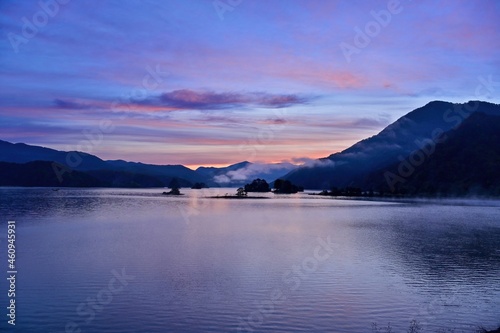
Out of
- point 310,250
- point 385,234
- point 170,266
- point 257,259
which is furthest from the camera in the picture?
point 385,234

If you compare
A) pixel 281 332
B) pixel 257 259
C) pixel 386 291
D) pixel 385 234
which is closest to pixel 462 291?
pixel 386 291

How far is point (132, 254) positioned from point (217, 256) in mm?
10350

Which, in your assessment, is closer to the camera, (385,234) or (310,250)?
(310,250)

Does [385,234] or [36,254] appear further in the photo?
[385,234]

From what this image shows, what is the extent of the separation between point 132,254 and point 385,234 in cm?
4624

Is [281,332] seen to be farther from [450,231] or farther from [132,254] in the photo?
[450,231]

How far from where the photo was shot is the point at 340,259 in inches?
2072

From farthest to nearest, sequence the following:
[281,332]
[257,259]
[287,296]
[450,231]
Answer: [450,231] → [257,259] → [287,296] → [281,332]

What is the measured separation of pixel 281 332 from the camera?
89.3 feet

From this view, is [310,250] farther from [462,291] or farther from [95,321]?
[95,321]

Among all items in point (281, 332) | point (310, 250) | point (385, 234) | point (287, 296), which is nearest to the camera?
point (281, 332)

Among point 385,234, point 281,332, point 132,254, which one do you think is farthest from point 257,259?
point 385,234

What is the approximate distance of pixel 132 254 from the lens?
179 feet

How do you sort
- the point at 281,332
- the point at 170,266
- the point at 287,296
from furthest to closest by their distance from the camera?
1. the point at 170,266
2. the point at 287,296
3. the point at 281,332
